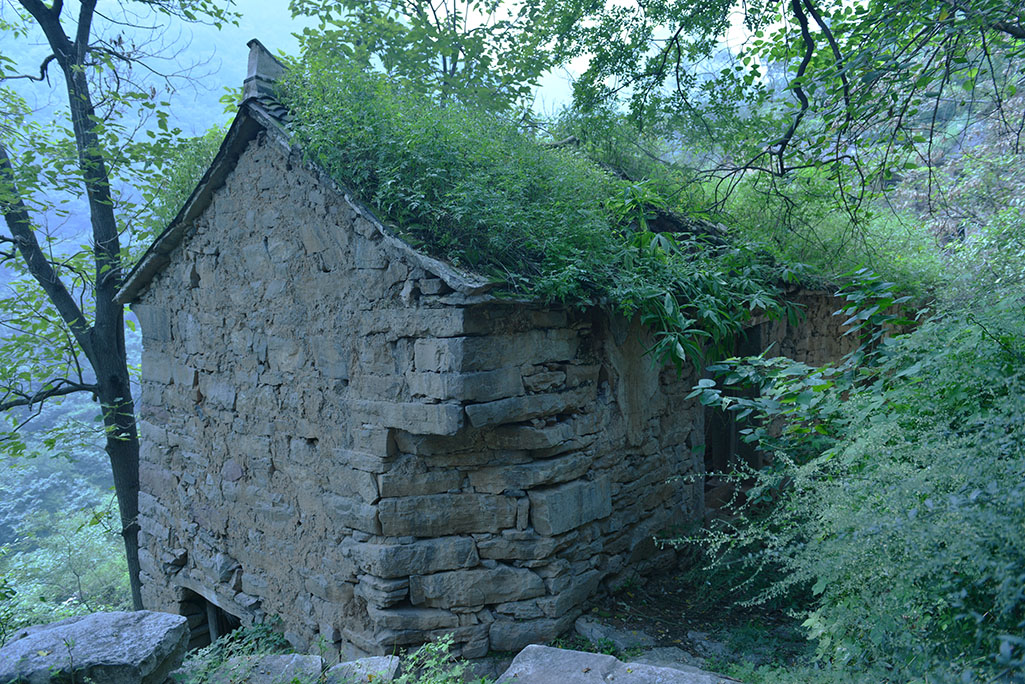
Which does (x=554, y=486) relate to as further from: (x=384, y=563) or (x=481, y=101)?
(x=481, y=101)

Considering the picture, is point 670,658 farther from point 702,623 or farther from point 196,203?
point 196,203

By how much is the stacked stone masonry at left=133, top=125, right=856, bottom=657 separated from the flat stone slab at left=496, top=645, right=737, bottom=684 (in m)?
1.01

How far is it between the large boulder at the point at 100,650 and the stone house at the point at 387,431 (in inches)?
47.5

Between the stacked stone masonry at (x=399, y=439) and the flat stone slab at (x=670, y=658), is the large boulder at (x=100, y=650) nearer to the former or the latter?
the stacked stone masonry at (x=399, y=439)

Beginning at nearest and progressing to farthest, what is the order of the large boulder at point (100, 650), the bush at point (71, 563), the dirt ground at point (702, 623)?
the large boulder at point (100, 650) < the dirt ground at point (702, 623) < the bush at point (71, 563)

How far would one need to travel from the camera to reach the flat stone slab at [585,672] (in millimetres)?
2640

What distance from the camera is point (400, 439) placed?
4.01 m

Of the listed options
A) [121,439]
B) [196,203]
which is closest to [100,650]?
[196,203]

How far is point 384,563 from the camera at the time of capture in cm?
394

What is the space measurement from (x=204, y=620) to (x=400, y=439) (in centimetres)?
370

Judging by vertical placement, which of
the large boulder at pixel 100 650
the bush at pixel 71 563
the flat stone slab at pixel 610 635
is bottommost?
the bush at pixel 71 563

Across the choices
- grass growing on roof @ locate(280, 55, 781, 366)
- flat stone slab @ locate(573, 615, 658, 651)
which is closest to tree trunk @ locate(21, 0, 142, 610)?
grass growing on roof @ locate(280, 55, 781, 366)

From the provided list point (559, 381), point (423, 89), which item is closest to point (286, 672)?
point (559, 381)

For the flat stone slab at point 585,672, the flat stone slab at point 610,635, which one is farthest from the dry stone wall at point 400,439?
the flat stone slab at point 585,672
